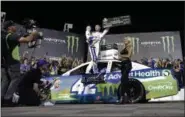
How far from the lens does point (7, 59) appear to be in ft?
28.3

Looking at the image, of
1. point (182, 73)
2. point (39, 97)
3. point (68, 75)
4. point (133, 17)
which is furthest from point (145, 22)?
point (39, 97)

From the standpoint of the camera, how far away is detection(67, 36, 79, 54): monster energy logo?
15.5 meters

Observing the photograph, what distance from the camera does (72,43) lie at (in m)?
15.7

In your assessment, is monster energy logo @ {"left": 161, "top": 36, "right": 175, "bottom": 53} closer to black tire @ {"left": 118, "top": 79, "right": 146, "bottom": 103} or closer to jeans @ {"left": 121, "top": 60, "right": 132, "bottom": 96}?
black tire @ {"left": 118, "top": 79, "right": 146, "bottom": 103}

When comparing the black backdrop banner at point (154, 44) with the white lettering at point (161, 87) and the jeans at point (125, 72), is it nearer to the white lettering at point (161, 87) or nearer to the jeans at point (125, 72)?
the white lettering at point (161, 87)

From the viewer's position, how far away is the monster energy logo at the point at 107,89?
Answer: 11383 mm

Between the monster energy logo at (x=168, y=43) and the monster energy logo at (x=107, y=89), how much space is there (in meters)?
4.40

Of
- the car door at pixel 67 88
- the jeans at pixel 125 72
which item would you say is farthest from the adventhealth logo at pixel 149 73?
the car door at pixel 67 88

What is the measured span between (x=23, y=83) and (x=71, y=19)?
9.18m

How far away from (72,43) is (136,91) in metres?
5.23

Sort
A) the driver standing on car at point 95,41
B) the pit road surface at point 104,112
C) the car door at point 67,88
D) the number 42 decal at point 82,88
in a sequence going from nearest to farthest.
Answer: the pit road surface at point 104,112 < the number 42 decal at point 82,88 < the car door at point 67,88 < the driver standing on car at point 95,41

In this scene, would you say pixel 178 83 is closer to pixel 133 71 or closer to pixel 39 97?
pixel 133 71

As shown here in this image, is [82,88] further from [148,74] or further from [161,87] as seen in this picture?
[161,87]

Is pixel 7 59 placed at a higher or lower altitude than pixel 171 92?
higher
